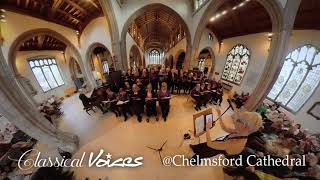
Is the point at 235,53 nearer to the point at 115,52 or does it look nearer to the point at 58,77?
the point at 115,52

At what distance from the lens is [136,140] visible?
3.94 m

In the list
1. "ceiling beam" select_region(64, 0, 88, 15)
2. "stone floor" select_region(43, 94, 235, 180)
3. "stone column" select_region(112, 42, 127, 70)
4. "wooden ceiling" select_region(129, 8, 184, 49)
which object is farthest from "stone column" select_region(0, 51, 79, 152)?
"wooden ceiling" select_region(129, 8, 184, 49)

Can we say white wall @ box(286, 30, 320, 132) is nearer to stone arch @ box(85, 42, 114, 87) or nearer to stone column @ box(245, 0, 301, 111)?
stone column @ box(245, 0, 301, 111)

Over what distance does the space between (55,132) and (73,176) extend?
114cm

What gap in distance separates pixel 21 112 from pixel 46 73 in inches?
379

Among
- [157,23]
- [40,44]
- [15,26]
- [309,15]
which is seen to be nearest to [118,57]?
[15,26]

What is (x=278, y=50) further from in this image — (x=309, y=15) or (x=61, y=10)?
(x=61, y=10)

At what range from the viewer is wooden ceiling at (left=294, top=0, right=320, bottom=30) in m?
4.57

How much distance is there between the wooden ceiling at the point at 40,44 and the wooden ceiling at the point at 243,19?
478 inches

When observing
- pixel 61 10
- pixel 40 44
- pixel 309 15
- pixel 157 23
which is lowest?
pixel 40 44

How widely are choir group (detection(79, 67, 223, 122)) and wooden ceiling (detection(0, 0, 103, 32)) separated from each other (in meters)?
4.82

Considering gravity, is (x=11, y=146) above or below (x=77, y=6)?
below

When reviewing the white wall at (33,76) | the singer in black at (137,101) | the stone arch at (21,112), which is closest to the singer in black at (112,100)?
the singer in black at (137,101)

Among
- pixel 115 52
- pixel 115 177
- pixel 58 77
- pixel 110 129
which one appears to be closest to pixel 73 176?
pixel 115 177
